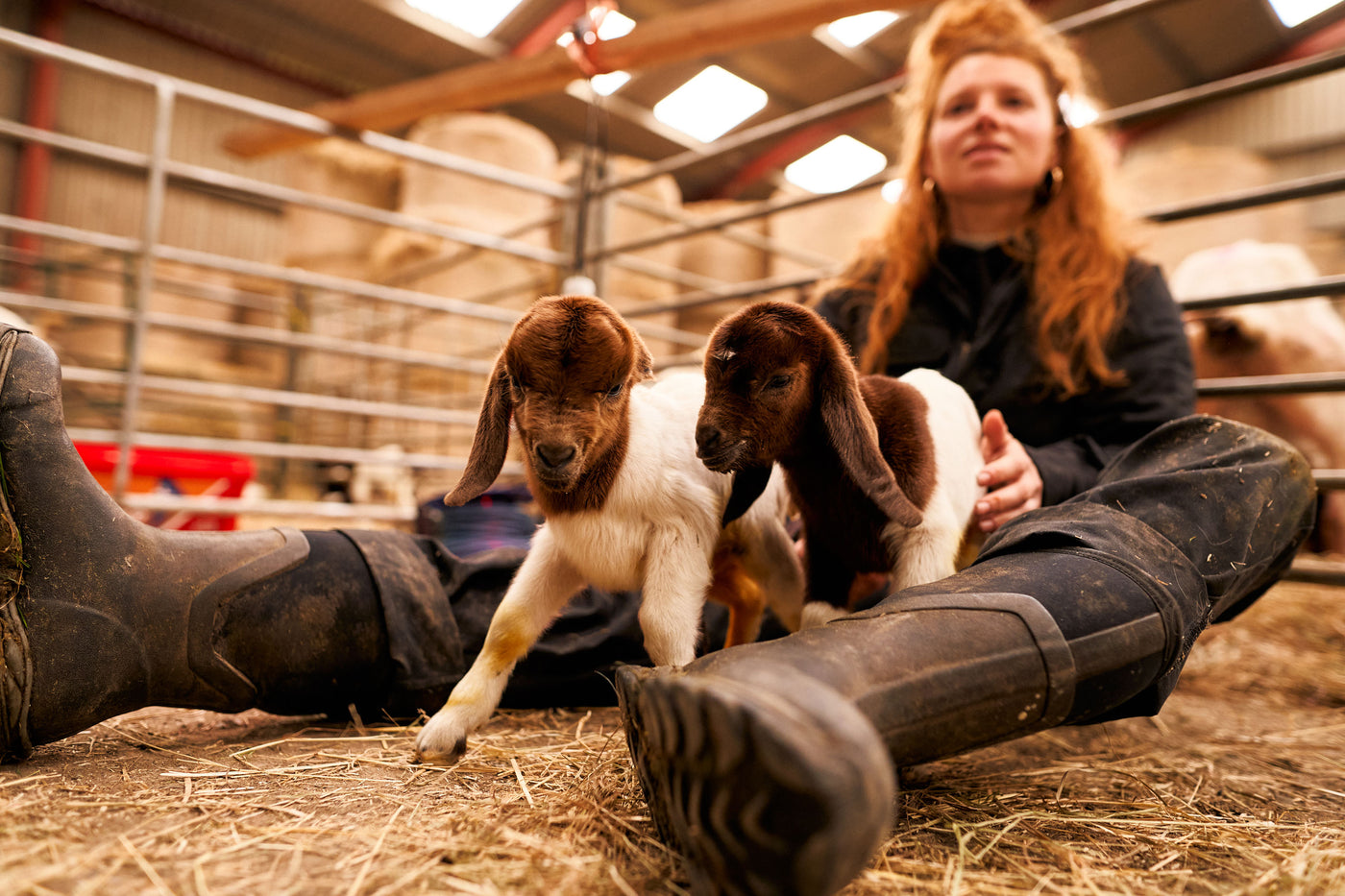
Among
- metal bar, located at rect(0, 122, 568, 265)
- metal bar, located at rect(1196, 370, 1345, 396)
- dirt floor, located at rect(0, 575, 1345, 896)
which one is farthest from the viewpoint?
metal bar, located at rect(0, 122, 568, 265)

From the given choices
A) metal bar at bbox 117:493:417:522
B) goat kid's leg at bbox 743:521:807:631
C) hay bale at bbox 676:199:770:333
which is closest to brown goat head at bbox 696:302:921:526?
goat kid's leg at bbox 743:521:807:631

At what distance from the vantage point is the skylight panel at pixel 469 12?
668 cm

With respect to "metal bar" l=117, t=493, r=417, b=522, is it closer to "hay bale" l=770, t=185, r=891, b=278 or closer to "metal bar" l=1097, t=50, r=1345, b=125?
"metal bar" l=1097, t=50, r=1345, b=125

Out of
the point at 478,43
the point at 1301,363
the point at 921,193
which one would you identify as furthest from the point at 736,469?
the point at 478,43

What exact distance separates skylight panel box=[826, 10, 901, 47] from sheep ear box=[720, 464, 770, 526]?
20.9 feet

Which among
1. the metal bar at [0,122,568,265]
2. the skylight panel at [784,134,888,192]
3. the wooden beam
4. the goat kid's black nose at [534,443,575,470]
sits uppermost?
the skylight panel at [784,134,888,192]

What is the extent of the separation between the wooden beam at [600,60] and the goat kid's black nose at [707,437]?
1.46 meters

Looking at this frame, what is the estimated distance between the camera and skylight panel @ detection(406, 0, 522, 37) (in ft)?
21.9

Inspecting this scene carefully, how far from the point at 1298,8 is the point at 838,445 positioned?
783 centimetres

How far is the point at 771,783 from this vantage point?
64cm

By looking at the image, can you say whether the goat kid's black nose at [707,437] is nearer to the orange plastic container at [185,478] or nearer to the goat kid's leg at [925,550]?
the goat kid's leg at [925,550]

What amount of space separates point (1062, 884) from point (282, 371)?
25.9ft

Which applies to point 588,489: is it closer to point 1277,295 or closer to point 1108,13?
point 1277,295

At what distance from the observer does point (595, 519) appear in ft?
3.68
